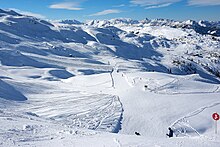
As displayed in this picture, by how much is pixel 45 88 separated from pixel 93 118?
52.6ft

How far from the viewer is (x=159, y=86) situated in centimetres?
4356

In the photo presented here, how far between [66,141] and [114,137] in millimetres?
3064

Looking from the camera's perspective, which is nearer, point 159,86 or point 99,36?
point 159,86

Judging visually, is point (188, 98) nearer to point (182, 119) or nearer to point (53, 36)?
point (182, 119)

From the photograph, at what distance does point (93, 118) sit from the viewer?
31906mm

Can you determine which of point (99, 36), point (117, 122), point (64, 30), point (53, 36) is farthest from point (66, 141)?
point (99, 36)

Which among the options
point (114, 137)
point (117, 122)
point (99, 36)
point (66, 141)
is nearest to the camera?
point (66, 141)

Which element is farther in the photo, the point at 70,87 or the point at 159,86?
the point at 70,87

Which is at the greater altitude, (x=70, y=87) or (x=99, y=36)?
(x=99, y=36)

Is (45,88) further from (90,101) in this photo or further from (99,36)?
(99,36)

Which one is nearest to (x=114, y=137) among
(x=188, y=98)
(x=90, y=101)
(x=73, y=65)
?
(x=90, y=101)

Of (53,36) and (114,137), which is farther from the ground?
(53,36)

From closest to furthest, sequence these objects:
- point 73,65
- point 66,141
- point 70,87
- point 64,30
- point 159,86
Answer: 1. point 66,141
2. point 159,86
3. point 70,87
4. point 73,65
5. point 64,30

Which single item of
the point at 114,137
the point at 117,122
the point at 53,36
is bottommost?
the point at 117,122
